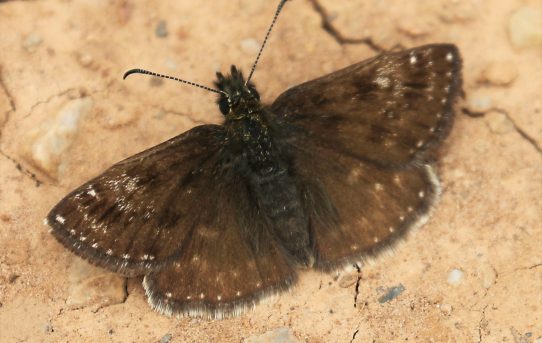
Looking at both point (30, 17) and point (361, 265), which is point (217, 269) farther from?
point (30, 17)

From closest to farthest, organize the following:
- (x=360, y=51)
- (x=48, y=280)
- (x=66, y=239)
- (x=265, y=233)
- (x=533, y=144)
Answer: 1. (x=66, y=239)
2. (x=265, y=233)
3. (x=48, y=280)
4. (x=533, y=144)
5. (x=360, y=51)

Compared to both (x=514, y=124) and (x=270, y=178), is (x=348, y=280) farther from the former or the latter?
(x=514, y=124)

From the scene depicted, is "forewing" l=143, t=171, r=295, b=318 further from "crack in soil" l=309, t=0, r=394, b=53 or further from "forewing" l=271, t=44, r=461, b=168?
"crack in soil" l=309, t=0, r=394, b=53

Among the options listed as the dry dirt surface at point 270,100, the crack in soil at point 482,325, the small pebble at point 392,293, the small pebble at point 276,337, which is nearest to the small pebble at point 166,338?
the dry dirt surface at point 270,100

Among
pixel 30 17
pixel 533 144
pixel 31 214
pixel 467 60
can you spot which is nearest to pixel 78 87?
pixel 30 17

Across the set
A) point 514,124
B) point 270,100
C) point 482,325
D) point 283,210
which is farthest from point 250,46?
point 482,325
